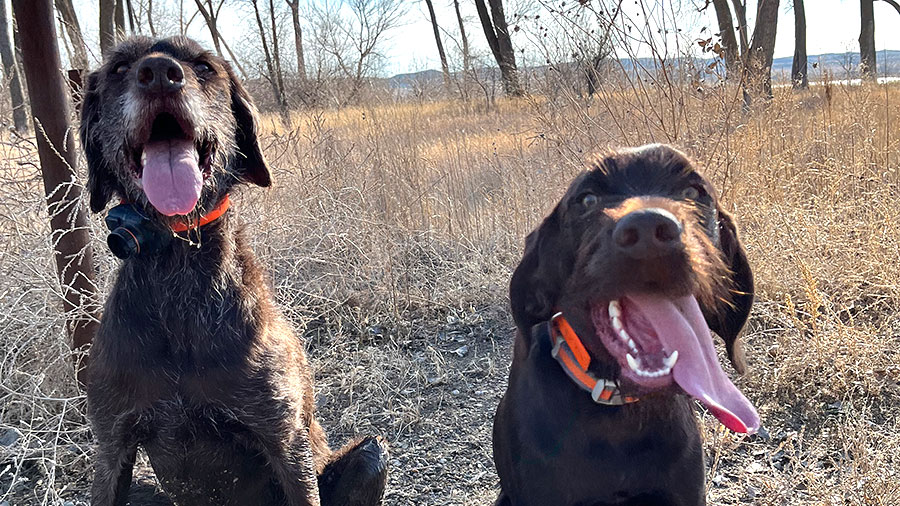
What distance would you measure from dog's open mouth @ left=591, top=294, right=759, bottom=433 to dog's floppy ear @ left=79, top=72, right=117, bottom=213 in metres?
1.63

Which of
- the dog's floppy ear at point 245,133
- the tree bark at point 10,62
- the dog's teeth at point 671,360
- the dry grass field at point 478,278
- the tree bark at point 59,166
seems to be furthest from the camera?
the tree bark at point 10,62

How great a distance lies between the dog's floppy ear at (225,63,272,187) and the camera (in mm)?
2455

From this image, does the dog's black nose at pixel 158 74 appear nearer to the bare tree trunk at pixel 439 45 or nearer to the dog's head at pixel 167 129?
the dog's head at pixel 167 129

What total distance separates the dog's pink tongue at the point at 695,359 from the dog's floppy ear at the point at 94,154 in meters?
1.72

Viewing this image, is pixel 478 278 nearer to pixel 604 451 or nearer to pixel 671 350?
pixel 604 451

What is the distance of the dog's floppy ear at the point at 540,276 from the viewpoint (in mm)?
2070

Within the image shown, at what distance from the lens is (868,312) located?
160 inches

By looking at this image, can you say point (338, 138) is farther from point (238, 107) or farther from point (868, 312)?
point (868, 312)

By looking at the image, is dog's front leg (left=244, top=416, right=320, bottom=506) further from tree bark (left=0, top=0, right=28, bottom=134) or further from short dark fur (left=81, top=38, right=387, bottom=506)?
tree bark (left=0, top=0, right=28, bottom=134)

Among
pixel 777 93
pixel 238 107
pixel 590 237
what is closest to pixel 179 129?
pixel 238 107

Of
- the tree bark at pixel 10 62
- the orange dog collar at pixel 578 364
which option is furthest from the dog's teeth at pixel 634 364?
the tree bark at pixel 10 62

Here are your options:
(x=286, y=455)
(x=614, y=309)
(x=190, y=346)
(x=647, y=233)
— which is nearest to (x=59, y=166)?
(x=190, y=346)

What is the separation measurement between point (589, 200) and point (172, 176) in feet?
3.96

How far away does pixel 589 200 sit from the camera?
2018mm
